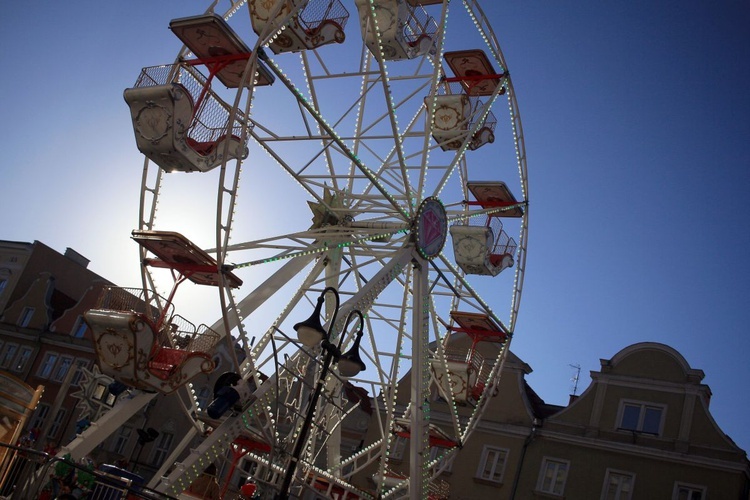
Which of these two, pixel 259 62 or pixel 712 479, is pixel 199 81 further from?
pixel 712 479

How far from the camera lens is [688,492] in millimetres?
24922

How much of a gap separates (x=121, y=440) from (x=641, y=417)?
69.6 feet

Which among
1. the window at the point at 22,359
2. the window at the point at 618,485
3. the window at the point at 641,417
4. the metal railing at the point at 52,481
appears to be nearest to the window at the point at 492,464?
the window at the point at 618,485

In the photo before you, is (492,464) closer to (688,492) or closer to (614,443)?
(614,443)

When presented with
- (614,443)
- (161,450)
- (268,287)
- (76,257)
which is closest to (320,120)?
(268,287)

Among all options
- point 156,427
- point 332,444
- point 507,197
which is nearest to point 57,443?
point 156,427

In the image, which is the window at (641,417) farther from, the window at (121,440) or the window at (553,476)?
the window at (121,440)

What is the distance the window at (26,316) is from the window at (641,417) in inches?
1042

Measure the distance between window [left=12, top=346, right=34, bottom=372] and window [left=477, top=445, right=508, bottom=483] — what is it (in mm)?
21302

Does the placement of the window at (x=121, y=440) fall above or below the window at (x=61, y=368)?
below

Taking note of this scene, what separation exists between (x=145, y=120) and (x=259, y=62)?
2.19 metres

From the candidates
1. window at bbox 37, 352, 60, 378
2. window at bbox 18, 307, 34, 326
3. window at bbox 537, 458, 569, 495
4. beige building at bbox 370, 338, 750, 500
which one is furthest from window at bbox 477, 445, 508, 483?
window at bbox 18, 307, 34, 326

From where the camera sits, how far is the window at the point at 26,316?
38969 millimetres

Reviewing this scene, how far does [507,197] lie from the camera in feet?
75.0
